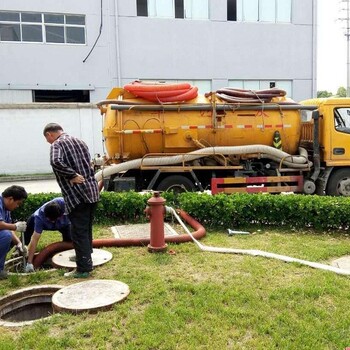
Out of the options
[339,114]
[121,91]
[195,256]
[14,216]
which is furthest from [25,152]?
[195,256]

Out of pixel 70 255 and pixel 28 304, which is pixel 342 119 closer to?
pixel 70 255

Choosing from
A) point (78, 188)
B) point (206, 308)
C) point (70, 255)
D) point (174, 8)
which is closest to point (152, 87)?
point (70, 255)

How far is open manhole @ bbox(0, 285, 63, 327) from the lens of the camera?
4230 millimetres

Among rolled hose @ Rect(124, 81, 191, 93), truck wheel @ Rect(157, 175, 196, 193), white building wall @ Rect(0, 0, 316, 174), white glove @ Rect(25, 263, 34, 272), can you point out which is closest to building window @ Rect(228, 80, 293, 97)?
white building wall @ Rect(0, 0, 316, 174)

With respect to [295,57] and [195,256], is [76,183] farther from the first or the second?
[295,57]

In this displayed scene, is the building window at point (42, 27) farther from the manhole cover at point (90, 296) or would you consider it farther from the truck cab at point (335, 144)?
the manhole cover at point (90, 296)

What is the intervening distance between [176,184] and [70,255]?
4262 mm

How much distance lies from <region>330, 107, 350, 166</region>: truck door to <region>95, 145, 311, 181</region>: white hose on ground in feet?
2.23

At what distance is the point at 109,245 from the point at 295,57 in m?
18.2

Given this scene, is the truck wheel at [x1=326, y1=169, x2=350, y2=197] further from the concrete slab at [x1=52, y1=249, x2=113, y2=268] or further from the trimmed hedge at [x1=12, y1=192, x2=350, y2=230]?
the concrete slab at [x1=52, y1=249, x2=113, y2=268]

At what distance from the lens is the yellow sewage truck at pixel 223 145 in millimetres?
9312

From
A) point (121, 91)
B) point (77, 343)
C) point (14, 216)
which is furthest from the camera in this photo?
point (121, 91)

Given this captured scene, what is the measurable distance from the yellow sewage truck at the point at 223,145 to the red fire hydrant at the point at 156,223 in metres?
3.45

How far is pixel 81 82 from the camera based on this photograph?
1911 centimetres
